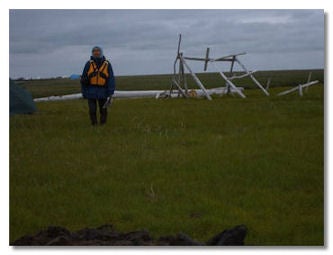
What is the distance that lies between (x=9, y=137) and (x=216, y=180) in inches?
62.9

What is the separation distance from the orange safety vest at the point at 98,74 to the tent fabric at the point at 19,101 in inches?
22.3

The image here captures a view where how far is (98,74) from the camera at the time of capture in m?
5.77

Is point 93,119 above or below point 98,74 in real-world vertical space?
below

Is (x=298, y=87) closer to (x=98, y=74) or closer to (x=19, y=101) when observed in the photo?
(x=98, y=74)

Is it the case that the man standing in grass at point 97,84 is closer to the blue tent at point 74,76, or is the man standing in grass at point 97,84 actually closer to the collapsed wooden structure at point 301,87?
the blue tent at point 74,76

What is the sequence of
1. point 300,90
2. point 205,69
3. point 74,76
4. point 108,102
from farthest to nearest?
1. point 205,69
2. point 108,102
3. point 300,90
4. point 74,76

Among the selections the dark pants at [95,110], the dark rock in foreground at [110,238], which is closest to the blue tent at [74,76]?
the dark pants at [95,110]

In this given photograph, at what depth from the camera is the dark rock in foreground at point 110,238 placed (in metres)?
4.75

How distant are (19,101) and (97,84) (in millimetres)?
861

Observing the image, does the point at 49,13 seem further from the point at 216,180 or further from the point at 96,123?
the point at 216,180

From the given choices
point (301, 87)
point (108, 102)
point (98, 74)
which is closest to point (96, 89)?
point (108, 102)

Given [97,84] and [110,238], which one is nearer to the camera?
[110,238]

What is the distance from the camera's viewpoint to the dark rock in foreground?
187 inches

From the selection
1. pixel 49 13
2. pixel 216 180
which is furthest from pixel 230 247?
pixel 49 13
